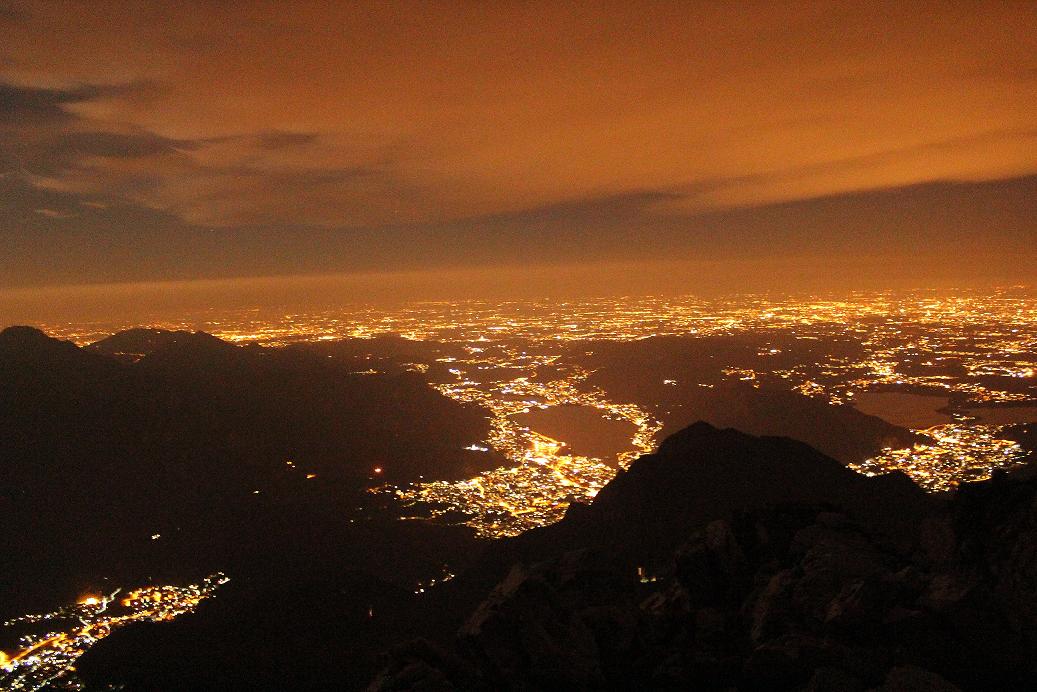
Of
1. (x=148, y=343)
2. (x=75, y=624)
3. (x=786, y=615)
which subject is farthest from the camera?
(x=148, y=343)

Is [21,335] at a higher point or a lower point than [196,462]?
higher

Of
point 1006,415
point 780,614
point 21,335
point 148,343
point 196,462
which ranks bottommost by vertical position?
point 1006,415

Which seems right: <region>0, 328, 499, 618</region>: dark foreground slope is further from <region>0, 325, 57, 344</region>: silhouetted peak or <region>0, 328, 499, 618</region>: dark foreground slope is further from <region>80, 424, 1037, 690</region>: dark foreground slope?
Result: <region>80, 424, 1037, 690</region>: dark foreground slope

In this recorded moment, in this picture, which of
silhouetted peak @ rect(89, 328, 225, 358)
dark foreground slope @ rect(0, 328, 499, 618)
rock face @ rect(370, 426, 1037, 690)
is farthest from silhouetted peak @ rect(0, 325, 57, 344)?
rock face @ rect(370, 426, 1037, 690)

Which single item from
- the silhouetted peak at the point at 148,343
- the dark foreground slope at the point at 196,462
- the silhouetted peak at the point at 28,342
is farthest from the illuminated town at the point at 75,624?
the silhouetted peak at the point at 148,343

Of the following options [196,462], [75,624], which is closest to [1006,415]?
[196,462]

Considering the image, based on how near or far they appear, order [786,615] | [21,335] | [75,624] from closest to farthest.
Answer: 1. [786,615]
2. [75,624]
3. [21,335]

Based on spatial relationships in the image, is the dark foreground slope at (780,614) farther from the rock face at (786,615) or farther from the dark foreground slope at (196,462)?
the dark foreground slope at (196,462)

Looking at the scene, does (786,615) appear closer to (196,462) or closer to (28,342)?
(196,462)
